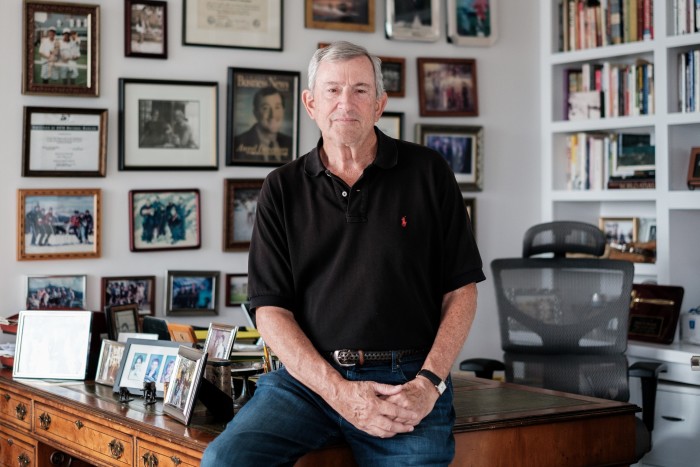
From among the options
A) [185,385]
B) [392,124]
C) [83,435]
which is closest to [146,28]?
[392,124]

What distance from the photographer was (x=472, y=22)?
16.4ft

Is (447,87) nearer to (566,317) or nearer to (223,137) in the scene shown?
(223,137)

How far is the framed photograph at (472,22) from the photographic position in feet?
16.1

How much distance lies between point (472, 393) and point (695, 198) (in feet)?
6.02

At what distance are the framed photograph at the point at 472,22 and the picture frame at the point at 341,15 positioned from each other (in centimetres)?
43

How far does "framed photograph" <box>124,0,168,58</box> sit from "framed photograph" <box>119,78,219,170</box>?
0.12 m

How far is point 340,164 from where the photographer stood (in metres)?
2.67

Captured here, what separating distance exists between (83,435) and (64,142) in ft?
4.62

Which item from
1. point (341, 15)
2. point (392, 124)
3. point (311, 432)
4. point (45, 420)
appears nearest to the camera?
point (311, 432)

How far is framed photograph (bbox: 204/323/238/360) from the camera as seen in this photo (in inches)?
123

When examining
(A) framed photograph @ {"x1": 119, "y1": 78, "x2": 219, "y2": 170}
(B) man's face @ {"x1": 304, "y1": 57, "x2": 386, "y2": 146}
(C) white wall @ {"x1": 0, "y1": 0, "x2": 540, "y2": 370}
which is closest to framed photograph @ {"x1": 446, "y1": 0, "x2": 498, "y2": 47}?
(C) white wall @ {"x1": 0, "y1": 0, "x2": 540, "y2": 370}

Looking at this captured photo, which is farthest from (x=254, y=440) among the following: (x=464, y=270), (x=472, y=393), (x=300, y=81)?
(x=300, y=81)

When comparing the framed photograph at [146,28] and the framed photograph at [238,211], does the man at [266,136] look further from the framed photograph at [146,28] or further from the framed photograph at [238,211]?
the framed photograph at [146,28]

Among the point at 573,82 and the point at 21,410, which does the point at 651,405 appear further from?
the point at 21,410
